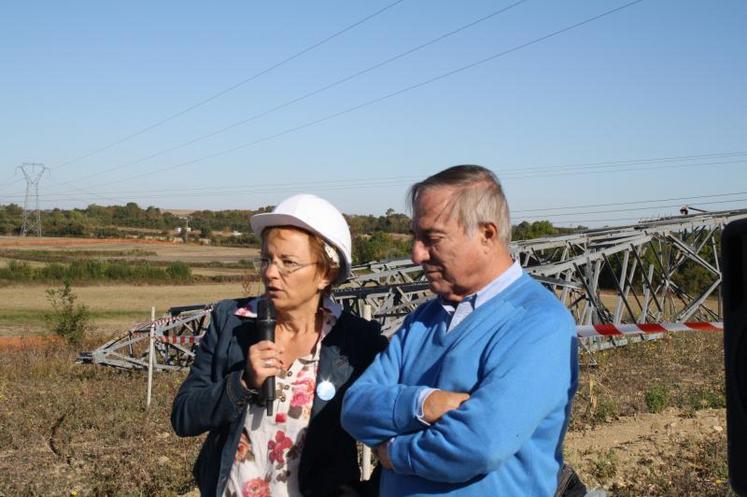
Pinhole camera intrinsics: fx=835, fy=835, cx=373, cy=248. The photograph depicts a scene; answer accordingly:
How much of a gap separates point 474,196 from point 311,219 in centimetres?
56

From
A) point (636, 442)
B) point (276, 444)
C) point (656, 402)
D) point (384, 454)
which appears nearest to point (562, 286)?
point (656, 402)

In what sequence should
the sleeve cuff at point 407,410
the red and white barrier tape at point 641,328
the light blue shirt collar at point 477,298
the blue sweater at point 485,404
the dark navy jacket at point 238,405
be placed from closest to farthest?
the blue sweater at point 485,404 < the sleeve cuff at point 407,410 < the light blue shirt collar at point 477,298 < the dark navy jacket at point 238,405 < the red and white barrier tape at point 641,328

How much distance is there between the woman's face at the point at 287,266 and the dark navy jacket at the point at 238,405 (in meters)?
0.15

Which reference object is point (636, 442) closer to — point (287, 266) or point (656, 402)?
point (656, 402)

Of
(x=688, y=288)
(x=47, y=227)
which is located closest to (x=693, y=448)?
(x=688, y=288)

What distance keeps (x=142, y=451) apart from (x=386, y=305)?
23.6 ft

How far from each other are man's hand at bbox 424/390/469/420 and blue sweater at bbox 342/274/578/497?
22 millimetres

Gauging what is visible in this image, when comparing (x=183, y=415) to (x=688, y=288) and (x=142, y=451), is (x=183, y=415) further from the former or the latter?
(x=688, y=288)

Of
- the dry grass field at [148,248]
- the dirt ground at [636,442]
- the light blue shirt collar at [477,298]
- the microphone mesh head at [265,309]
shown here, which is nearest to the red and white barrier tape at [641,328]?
the dirt ground at [636,442]

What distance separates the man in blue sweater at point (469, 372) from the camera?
2.15 m

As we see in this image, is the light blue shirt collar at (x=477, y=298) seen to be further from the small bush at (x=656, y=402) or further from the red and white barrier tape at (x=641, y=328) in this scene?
the small bush at (x=656, y=402)

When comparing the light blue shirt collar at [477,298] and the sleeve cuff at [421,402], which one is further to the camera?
the light blue shirt collar at [477,298]

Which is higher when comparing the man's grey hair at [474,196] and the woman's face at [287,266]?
the man's grey hair at [474,196]

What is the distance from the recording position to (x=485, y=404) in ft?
7.00
